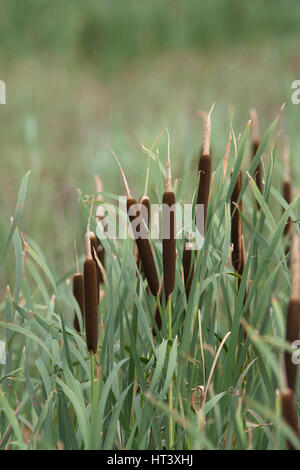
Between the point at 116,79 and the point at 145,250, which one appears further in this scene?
the point at 116,79

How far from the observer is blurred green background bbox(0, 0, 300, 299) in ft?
8.14

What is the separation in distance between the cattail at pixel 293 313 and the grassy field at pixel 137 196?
12mm

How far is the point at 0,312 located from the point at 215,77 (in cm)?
301

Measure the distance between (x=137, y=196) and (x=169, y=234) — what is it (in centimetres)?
150

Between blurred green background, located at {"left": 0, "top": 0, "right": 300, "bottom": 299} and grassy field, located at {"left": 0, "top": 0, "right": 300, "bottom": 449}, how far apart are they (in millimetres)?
13

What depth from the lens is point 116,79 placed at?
14.0 feet

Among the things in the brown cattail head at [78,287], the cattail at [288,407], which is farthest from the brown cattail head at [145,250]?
the cattail at [288,407]

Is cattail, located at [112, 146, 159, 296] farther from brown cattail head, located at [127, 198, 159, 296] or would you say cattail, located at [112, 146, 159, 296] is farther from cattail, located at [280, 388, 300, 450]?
cattail, located at [280, 388, 300, 450]

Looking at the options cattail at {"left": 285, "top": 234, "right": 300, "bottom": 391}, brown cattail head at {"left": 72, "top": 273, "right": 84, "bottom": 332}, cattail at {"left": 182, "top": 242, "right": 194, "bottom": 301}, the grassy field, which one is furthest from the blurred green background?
cattail at {"left": 285, "top": 234, "right": 300, "bottom": 391}

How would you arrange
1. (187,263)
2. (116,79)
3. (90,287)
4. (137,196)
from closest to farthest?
(90,287), (187,263), (137,196), (116,79)

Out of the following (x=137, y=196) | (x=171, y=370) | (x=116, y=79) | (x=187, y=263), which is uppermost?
(x=116, y=79)

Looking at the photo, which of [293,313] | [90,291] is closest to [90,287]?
[90,291]

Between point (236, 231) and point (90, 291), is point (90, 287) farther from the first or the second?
point (236, 231)

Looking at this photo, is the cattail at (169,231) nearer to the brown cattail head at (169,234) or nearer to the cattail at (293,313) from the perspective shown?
the brown cattail head at (169,234)
